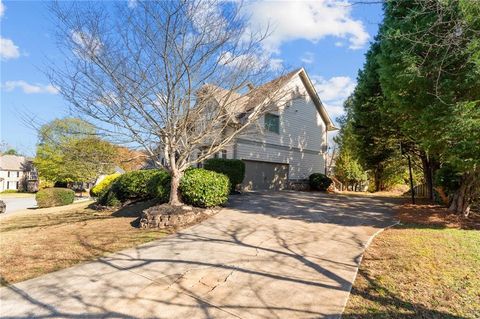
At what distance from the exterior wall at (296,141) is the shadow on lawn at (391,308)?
525 inches

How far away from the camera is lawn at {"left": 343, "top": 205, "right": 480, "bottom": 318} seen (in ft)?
13.7

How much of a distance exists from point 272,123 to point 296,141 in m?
2.70

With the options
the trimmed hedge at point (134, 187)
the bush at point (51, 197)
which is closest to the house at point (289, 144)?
the trimmed hedge at point (134, 187)

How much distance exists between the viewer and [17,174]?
54250mm

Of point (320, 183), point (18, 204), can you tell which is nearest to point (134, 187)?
point (320, 183)

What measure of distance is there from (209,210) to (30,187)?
56029 mm

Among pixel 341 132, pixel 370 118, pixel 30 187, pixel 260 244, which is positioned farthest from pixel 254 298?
pixel 30 187

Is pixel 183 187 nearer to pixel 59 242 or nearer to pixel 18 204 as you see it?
pixel 59 242

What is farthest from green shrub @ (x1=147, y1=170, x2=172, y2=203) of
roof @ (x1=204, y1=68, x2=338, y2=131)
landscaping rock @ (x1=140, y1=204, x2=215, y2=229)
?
roof @ (x1=204, y1=68, x2=338, y2=131)

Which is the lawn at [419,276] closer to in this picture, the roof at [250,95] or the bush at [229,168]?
the roof at [250,95]

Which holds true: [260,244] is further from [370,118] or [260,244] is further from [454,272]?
[370,118]

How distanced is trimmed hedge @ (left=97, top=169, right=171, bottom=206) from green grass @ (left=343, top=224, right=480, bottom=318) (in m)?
8.78

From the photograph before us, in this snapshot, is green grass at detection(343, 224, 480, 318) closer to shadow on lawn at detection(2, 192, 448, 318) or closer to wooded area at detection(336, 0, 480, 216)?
shadow on lawn at detection(2, 192, 448, 318)

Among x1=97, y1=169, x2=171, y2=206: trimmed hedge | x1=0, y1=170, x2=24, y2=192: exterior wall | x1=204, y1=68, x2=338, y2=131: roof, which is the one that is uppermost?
x1=204, y1=68, x2=338, y2=131: roof
